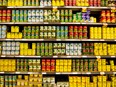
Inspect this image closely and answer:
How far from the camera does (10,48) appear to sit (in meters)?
4.83

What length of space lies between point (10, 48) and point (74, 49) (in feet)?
4.82

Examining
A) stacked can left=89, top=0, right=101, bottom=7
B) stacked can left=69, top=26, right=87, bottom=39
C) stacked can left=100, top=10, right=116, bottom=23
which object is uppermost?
stacked can left=89, top=0, right=101, bottom=7

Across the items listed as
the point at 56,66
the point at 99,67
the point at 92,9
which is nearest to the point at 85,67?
the point at 99,67

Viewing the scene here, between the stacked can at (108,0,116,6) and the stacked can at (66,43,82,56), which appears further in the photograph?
the stacked can at (108,0,116,6)

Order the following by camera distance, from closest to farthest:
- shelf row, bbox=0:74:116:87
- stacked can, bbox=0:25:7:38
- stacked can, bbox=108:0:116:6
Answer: shelf row, bbox=0:74:116:87 → stacked can, bbox=0:25:7:38 → stacked can, bbox=108:0:116:6

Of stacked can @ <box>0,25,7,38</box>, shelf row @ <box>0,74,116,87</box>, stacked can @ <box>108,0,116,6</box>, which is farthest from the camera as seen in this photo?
stacked can @ <box>108,0,116,6</box>

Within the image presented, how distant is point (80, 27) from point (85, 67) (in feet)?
3.04

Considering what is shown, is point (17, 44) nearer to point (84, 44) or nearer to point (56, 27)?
point (56, 27)

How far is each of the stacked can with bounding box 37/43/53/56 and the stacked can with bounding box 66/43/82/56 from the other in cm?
39

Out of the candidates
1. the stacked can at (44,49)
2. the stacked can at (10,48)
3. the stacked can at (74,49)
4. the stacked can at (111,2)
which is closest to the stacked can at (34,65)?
the stacked can at (44,49)

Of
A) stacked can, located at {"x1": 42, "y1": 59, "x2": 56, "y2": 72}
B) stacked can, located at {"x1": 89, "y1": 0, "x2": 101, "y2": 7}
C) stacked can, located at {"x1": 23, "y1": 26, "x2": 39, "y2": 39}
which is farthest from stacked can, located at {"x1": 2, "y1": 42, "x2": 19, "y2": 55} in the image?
stacked can, located at {"x1": 89, "y1": 0, "x2": 101, "y2": 7}

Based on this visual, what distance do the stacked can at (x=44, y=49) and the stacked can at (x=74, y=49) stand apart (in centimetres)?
39

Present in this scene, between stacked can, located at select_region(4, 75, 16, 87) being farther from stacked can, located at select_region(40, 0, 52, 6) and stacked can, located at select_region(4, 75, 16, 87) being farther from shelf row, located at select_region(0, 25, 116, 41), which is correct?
stacked can, located at select_region(40, 0, 52, 6)

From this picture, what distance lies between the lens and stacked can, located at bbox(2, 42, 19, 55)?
483 centimetres
